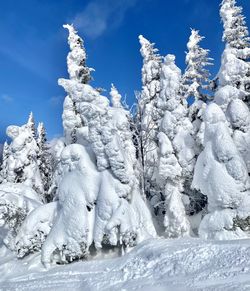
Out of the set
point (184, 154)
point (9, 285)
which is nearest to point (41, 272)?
point (9, 285)

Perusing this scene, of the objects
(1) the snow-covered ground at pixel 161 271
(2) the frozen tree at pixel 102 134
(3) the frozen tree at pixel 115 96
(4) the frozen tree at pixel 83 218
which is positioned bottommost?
(1) the snow-covered ground at pixel 161 271

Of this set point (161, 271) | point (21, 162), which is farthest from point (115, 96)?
point (161, 271)

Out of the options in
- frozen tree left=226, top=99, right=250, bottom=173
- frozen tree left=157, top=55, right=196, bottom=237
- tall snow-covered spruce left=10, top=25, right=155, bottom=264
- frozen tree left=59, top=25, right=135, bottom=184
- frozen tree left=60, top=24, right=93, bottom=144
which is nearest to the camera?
tall snow-covered spruce left=10, top=25, right=155, bottom=264

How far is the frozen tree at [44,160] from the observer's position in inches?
1735

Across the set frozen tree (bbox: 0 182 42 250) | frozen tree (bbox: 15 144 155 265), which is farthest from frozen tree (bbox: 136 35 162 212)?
frozen tree (bbox: 0 182 42 250)

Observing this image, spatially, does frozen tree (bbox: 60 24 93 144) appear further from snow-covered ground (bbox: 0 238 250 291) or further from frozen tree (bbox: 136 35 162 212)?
snow-covered ground (bbox: 0 238 250 291)

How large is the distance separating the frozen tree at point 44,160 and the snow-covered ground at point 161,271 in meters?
22.8

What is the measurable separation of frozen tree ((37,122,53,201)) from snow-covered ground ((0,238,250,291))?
22829 mm

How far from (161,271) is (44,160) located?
108 feet

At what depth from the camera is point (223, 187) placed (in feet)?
74.0

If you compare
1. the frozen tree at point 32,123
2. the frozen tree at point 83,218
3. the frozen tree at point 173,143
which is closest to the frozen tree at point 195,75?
the frozen tree at point 173,143

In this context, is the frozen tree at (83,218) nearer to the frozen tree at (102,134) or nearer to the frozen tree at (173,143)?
the frozen tree at (102,134)

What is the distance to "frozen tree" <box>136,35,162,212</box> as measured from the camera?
96.0ft

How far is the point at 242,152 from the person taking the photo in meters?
25.4
